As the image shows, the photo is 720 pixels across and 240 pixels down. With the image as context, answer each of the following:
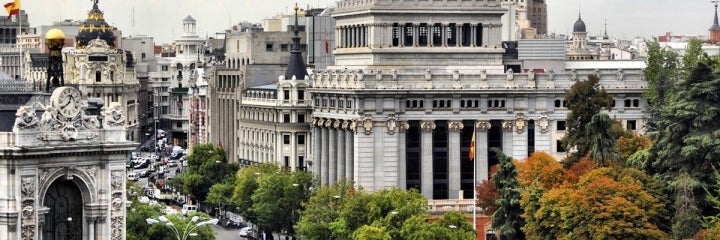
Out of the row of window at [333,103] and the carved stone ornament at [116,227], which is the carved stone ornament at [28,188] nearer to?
the carved stone ornament at [116,227]

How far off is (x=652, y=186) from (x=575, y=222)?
605 cm

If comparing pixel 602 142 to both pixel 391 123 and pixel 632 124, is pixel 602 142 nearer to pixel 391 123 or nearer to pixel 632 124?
pixel 391 123

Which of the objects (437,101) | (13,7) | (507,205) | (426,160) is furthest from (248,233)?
(13,7)

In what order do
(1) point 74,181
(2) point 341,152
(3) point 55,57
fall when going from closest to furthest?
(1) point 74,181
(3) point 55,57
(2) point 341,152

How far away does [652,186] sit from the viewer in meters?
135

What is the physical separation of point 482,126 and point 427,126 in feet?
14.0

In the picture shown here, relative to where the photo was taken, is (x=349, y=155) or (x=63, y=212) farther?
(x=349, y=155)

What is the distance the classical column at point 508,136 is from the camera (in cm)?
17738

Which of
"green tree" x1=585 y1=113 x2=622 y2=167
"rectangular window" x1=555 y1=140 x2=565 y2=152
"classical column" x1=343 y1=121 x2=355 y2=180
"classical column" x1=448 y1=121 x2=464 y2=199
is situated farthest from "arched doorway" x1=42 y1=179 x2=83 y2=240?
"rectangular window" x1=555 y1=140 x2=565 y2=152

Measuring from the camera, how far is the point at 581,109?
160m

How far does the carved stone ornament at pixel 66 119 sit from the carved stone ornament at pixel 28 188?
66.3 inches

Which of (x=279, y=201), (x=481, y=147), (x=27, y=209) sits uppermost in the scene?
(x=481, y=147)

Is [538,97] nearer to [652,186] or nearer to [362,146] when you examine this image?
[362,146]

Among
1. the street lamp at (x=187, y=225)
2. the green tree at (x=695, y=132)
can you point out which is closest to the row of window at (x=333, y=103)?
the green tree at (x=695, y=132)
